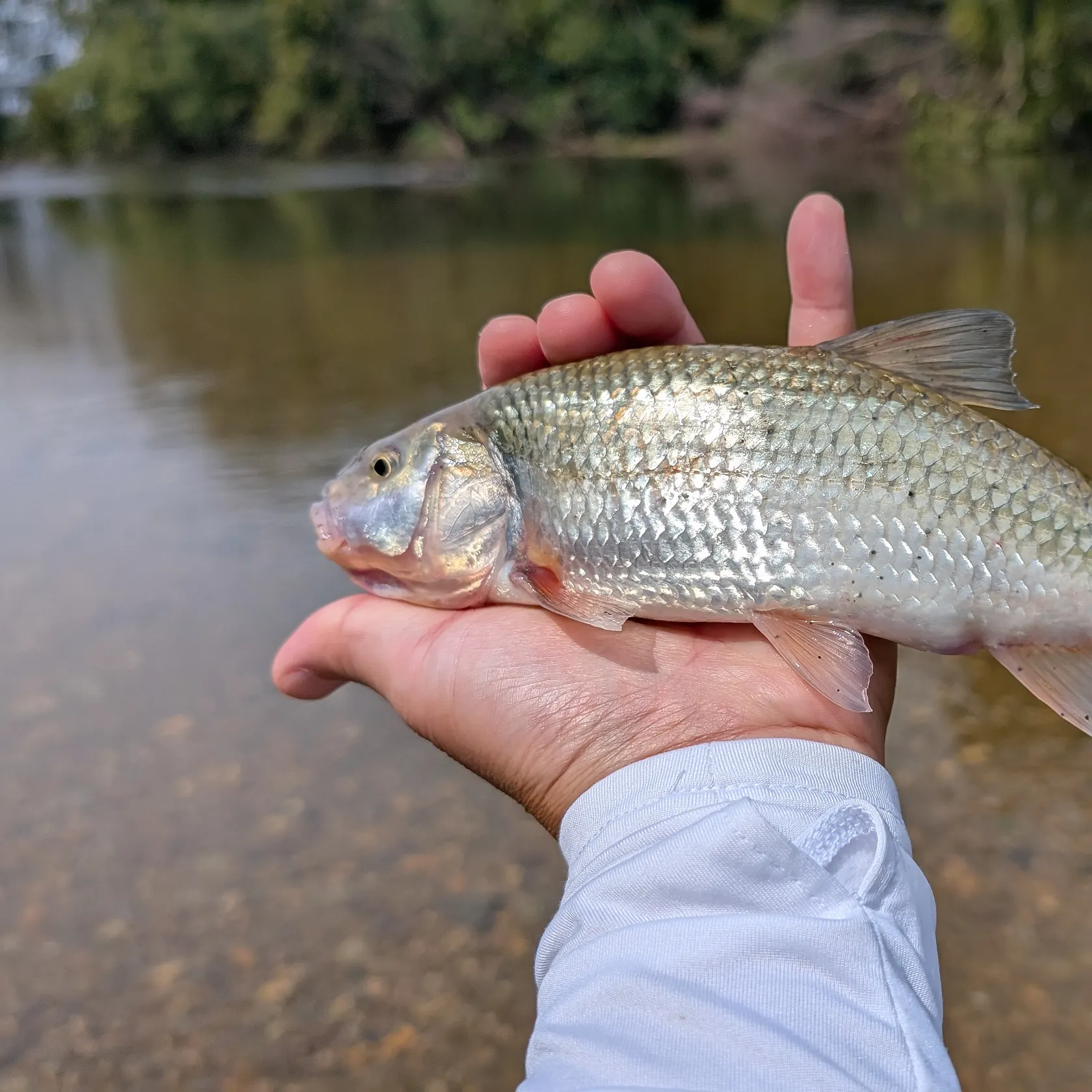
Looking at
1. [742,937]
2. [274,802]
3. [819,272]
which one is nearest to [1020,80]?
[819,272]

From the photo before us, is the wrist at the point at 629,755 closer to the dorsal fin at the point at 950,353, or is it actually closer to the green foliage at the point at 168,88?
the dorsal fin at the point at 950,353

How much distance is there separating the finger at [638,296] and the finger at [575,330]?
0.04m

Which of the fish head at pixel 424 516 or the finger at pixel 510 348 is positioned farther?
the finger at pixel 510 348

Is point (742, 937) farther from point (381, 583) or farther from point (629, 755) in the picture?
point (381, 583)

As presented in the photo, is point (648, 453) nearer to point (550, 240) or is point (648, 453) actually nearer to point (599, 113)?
point (550, 240)

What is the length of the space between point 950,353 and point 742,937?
1753mm

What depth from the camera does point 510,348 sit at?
10.6 ft

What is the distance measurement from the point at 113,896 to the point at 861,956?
3.47 meters

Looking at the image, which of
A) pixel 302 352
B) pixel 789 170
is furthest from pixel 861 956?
pixel 789 170

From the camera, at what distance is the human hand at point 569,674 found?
2.58 meters

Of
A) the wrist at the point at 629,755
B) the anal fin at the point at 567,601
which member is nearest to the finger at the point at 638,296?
the anal fin at the point at 567,601

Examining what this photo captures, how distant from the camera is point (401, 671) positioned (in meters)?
2.84

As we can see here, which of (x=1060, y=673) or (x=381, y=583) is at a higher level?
(x=381, y=583)

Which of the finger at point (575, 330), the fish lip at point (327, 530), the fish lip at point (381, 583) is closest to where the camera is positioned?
the finger at point (575, 330)
